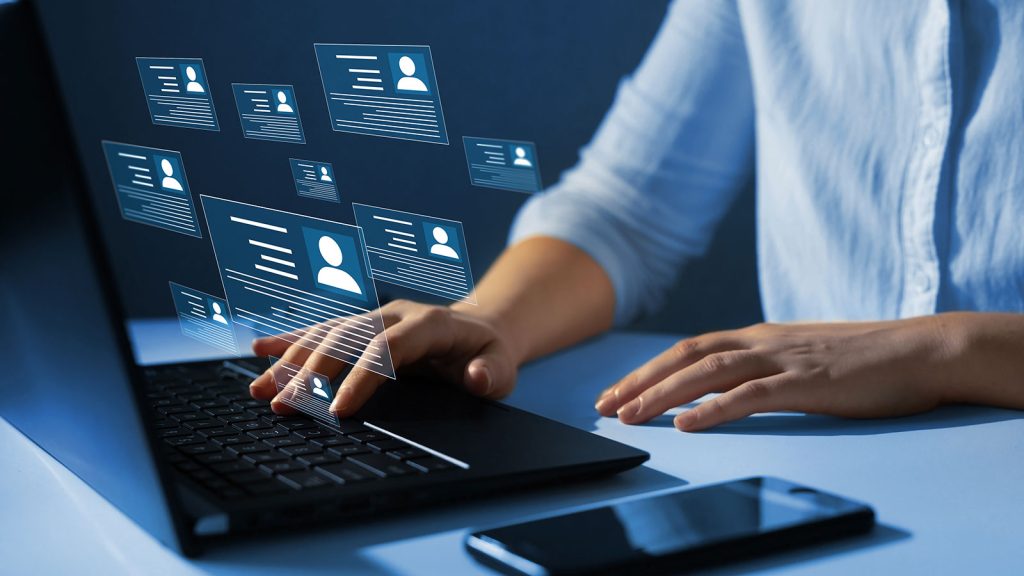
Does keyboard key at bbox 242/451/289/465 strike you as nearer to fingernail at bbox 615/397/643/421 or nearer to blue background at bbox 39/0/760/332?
blue background at bbox 39/0/760/332

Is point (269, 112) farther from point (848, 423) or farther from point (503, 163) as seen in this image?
point (848, 423)

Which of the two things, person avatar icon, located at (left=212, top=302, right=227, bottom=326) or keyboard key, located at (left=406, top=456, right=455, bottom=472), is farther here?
person avatar icon, located at (left=212, top=302, right=227, bottom=326)

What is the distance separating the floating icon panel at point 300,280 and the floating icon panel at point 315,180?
0.12ft

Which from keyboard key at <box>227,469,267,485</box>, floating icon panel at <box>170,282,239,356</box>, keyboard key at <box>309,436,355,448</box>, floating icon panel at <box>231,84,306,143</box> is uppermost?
floating icon panel at <box>231,84,306,143</box>

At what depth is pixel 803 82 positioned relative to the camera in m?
1.27

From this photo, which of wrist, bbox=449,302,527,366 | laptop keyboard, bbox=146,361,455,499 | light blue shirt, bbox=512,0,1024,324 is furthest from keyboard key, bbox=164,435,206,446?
light blue shirt, bbox=512,0,1024,324

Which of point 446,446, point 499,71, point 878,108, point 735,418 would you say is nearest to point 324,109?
point 446,446

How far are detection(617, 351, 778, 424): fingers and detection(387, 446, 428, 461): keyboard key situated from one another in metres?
0.21

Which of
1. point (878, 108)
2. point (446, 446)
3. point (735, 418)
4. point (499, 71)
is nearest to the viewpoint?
point (446, 446)

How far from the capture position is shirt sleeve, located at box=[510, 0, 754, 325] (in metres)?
1.31

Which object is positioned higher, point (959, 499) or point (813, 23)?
point (813, 23)

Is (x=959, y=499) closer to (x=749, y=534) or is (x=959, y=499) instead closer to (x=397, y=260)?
(x=749, y=534)

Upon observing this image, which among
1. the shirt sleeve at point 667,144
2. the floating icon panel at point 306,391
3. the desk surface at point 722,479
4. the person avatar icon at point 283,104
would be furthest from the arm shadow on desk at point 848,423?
the shirt sleeve at point 667,144

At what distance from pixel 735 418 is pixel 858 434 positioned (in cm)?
8
